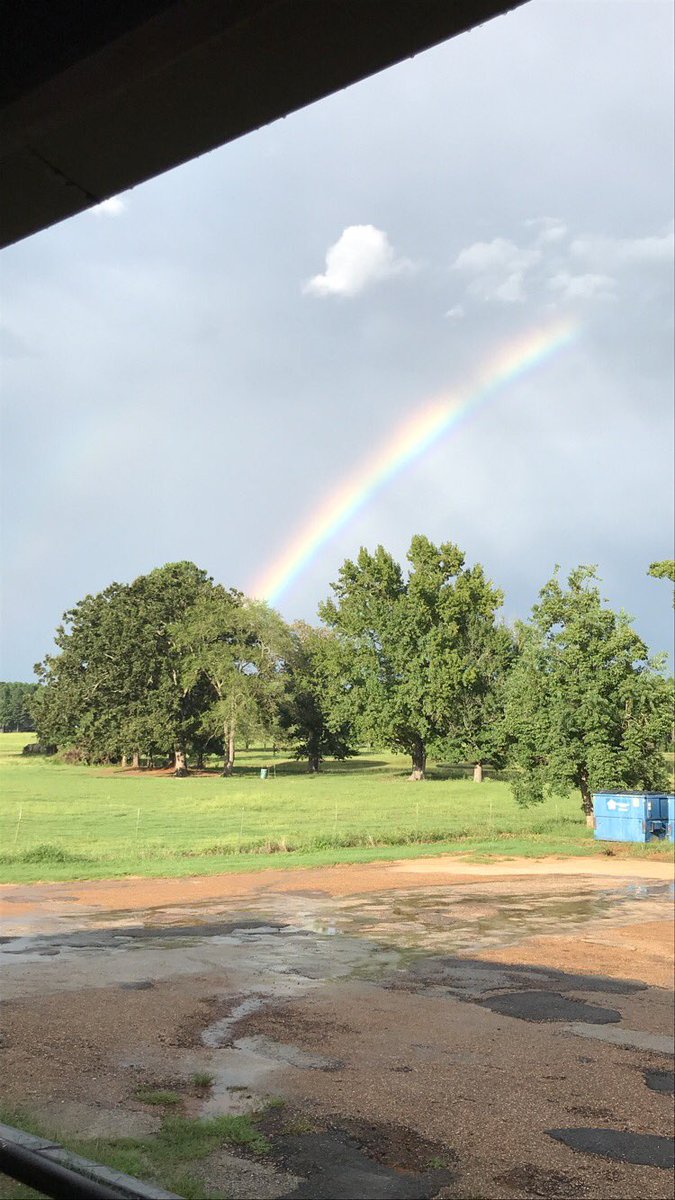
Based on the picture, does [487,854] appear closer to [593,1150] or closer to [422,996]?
[422,996]

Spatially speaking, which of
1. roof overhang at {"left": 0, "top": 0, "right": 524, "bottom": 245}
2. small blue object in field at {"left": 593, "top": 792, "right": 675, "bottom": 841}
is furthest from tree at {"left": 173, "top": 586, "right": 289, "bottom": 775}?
roof overhang at {"left": 0, "top": 0, "right": 524, "bottom": 245}

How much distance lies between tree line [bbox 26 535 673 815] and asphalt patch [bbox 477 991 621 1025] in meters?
20.1

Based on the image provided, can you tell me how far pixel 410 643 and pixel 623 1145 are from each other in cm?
6053

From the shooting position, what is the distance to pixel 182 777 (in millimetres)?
58312

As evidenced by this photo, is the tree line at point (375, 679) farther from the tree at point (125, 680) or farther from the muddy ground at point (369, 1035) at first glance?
the muddy ground at point (369, 1035)

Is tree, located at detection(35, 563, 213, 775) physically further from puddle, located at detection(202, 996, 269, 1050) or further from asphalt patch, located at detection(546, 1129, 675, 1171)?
asphalt patch, located at detection(546, 1129, 675, 1171)

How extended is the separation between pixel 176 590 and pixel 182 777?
1176 centimetres

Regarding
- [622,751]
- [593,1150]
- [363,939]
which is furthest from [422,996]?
[622,751]

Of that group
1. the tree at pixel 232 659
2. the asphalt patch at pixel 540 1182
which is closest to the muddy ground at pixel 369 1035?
the asphalt patch at pixel 540 1182

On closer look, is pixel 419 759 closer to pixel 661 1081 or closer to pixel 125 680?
pixel 125 680

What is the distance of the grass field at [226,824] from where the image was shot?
24375 mm

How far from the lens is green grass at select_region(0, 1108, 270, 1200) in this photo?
570 centimetres

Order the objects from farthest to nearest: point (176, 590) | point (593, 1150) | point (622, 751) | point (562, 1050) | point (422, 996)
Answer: point (176, 590) → point (622, 751) → point (422, 996) → point (562, 1050) → point (593, 1150)

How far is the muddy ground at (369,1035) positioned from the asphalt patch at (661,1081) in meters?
0.05
